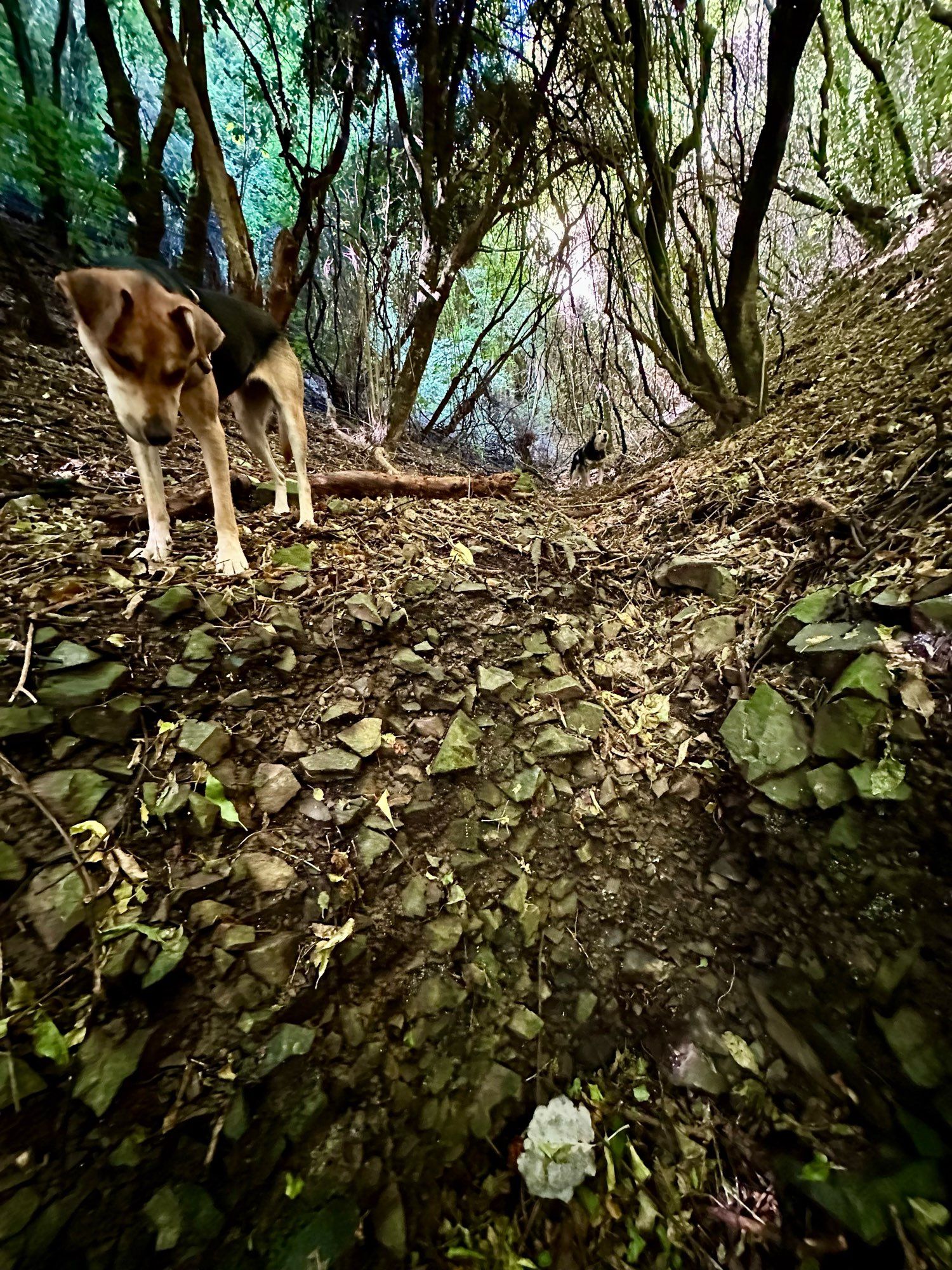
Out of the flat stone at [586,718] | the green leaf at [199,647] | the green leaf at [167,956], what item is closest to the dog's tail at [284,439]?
the green leaf at [199,647]

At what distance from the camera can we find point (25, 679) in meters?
1.38

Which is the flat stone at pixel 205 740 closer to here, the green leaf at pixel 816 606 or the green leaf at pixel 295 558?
the green leaf at pixel 295 558

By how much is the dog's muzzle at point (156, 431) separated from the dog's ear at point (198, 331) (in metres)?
0.27

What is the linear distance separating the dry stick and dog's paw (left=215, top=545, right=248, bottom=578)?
681mm

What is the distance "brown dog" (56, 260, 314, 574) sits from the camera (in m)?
1.59

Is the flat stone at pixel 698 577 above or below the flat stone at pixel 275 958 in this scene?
above

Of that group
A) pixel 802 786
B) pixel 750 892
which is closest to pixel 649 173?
pixel 802 786

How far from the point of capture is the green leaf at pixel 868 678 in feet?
4.62

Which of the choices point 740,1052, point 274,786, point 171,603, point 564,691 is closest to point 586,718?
point 564,691

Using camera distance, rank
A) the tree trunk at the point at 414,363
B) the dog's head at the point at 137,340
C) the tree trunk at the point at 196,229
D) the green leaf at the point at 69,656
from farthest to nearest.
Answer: the tree trunk at the point at 414,363
the tree trunk at the point at 196,229
the dog's head at the point at 137,340
the green leaf at the point at 69,656

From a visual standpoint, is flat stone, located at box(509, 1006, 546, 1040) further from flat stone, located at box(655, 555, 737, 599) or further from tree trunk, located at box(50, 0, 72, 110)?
tree trunk, located at box(50, 0, 72, 110)

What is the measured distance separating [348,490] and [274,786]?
7.55 feet

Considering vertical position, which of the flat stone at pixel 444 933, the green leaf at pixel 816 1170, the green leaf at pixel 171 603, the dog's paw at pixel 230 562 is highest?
the dog's paw at pixel 230 562

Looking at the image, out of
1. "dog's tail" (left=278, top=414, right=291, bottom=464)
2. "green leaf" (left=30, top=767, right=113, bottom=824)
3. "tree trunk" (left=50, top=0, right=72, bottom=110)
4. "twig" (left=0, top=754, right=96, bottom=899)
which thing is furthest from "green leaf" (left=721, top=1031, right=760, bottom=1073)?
"tree trunk" (left=50, top=0, right=72, bottom=110)
